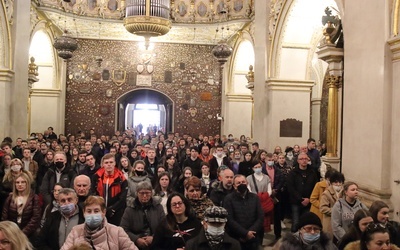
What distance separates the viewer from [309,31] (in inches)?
515

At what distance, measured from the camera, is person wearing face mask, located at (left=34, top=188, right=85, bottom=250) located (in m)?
4.65

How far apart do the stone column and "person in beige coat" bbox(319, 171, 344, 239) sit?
325 centimetres

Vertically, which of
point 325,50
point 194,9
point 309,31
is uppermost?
point 194,9

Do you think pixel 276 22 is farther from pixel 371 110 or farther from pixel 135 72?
pixel 135 72

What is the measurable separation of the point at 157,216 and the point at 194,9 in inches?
626

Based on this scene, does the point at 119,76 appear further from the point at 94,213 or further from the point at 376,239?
the point at 376,239

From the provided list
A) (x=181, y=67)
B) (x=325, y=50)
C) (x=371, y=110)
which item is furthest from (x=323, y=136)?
(x=371, y=110)

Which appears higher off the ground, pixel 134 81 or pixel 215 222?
pixel 134 81

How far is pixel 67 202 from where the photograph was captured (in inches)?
183

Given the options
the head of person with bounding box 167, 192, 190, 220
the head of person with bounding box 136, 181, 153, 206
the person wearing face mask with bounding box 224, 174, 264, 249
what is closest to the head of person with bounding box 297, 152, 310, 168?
the person wearing face mask with bounding box 224, 174, 264, 249

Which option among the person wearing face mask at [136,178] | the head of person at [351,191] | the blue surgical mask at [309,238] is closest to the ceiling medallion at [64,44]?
the person wearing face mask at [136,178]

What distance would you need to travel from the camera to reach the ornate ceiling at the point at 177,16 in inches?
726

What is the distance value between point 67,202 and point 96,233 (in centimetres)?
78

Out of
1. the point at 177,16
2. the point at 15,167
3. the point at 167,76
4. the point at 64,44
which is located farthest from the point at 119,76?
the point at 15,167
